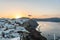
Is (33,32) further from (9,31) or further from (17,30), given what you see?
(9,31)

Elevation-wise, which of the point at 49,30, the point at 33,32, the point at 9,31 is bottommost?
the point at 49,30

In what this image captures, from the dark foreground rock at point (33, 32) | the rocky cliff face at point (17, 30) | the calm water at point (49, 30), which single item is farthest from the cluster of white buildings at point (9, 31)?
the calm water at point (49, 30)

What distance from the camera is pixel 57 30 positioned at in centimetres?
312

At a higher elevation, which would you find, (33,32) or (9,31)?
(9,31)

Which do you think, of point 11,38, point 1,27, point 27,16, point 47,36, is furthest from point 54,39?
point 11,38

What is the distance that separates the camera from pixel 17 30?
2.29 m

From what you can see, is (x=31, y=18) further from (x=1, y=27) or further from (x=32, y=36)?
(x=1, y=27)

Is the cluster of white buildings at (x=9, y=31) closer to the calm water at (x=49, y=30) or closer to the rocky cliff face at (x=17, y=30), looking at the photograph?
the rocky cliff face at (x=17, y=30)

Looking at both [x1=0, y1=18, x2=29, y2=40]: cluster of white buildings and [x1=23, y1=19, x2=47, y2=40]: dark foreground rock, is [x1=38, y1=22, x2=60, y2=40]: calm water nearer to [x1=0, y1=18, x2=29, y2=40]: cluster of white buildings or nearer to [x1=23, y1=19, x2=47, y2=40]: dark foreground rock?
[x1=23, y1=19, x2=47, y2=40]: dark foreground rock

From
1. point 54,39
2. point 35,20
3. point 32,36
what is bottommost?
point 54,39

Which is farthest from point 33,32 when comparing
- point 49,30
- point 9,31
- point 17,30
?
point 49,30

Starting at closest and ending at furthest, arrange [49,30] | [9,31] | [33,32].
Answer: [9,31]
[33,32]
[49,30]

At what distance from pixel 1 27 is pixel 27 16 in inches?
15.4

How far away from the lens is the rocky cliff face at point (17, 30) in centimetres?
203
